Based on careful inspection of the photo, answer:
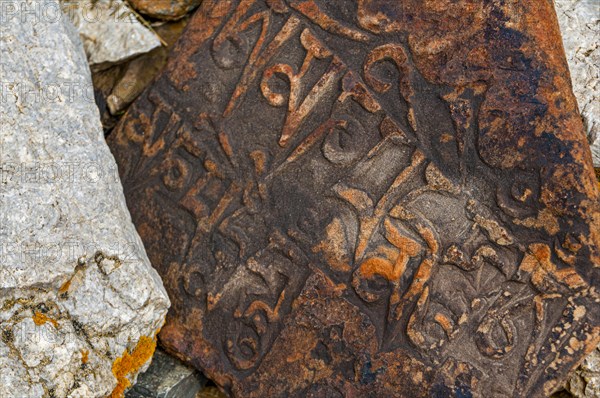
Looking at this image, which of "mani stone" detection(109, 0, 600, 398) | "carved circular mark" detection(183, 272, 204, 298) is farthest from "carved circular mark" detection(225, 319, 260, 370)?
"carved circular mark" detection(183, 272, 204, 298)

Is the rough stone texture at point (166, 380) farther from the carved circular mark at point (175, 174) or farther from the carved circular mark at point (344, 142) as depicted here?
the carved circular mark at point (344, 142)

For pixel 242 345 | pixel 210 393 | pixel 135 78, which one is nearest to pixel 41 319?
pixel 242 345

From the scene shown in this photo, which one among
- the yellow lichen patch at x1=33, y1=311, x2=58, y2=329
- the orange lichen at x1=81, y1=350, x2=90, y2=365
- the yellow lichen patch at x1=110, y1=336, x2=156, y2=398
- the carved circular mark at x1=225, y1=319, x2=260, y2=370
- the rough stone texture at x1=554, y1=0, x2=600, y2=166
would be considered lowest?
the yellow lichen patch at x1=110, y1=336, x2=156, y2=398

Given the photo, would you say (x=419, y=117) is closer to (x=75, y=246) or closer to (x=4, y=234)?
(x=75, y=246)

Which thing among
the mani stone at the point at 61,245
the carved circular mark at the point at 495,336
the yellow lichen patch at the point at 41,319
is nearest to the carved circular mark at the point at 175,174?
the mani stone at the point at 61,245

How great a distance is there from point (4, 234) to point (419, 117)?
4.05 feet

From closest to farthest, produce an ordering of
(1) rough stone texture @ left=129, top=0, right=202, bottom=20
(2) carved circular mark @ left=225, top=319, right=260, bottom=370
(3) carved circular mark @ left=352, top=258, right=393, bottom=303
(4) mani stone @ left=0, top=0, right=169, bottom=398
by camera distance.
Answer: (4) mani stone @ left=0, top=0, right=169, bottom=398
(3) carved circular mark @ left=352, top=258, right=393, bottom=303
(2) carved circular mark @ left=225, top=319, right=260, bottom=370
(1) rough stone texture @ left=129, top=0, right=202, bottom=20

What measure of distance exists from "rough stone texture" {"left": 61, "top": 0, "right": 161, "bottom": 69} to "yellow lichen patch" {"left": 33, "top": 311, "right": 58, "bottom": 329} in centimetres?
121

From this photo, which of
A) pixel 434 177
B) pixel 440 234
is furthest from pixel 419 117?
pixel 440 234

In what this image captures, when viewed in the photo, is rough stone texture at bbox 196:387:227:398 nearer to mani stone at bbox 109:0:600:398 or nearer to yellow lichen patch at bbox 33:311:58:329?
mani stone at bbox 109:0:600:398

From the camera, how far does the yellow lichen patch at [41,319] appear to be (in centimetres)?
208

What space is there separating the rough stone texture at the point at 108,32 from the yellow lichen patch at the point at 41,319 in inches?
47.6

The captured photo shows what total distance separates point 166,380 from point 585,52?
72.9 inches

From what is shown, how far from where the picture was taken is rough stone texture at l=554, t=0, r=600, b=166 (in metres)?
2.53
